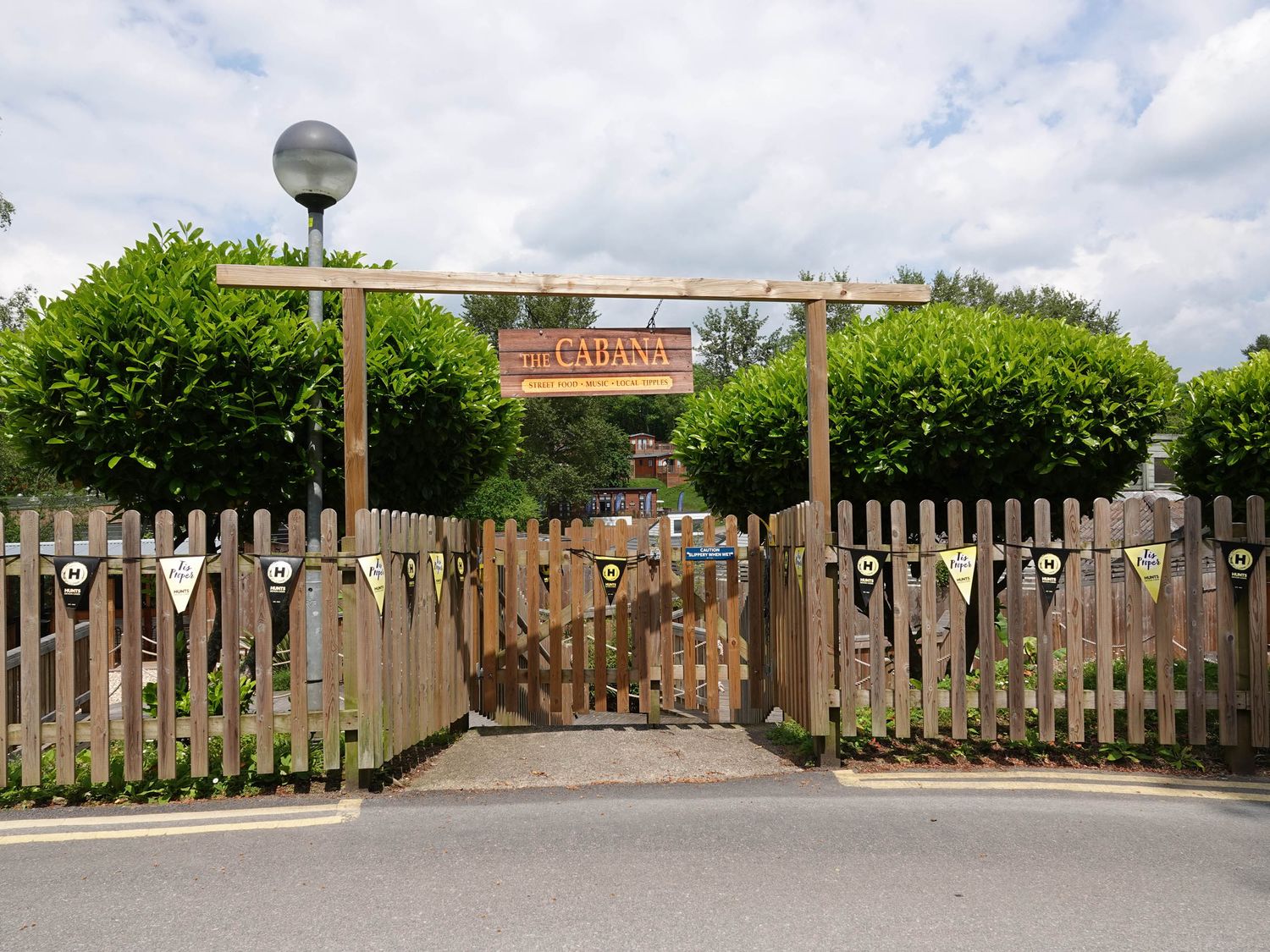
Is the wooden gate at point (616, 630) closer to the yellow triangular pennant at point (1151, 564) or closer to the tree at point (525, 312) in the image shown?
the yellow triangular pennant at point (1151, 564)

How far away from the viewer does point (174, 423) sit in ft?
20.3

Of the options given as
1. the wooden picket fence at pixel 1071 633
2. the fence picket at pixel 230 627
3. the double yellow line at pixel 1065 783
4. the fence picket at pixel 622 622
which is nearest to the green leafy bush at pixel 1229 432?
the wooden picket fence at pixel 1071 633

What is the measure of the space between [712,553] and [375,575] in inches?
106

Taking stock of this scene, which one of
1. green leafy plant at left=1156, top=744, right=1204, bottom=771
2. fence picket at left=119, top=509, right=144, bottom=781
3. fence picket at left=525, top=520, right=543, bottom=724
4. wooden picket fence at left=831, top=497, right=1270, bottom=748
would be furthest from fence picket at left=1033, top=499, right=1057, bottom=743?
fence picket at left=119, top=509, right=144, bottom=781

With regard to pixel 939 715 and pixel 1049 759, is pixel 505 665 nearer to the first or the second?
pixel 939 715

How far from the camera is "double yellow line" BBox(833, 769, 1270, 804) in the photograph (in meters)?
5.34

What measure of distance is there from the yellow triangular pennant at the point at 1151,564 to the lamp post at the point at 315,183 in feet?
17.9

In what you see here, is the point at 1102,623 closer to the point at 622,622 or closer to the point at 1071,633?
the point at 1071,633

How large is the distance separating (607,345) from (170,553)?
10.7 feet

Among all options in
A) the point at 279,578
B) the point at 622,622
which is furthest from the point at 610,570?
the point at 279,578

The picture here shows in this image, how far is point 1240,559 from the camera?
5777 mm

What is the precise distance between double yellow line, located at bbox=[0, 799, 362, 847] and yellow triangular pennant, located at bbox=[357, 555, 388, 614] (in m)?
1.19

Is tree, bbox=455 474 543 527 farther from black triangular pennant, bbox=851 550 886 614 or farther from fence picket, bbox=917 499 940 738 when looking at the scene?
fence picket, bbox=917 499 940 738

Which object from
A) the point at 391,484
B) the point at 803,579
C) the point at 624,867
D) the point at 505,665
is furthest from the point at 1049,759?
the point at 391,484
